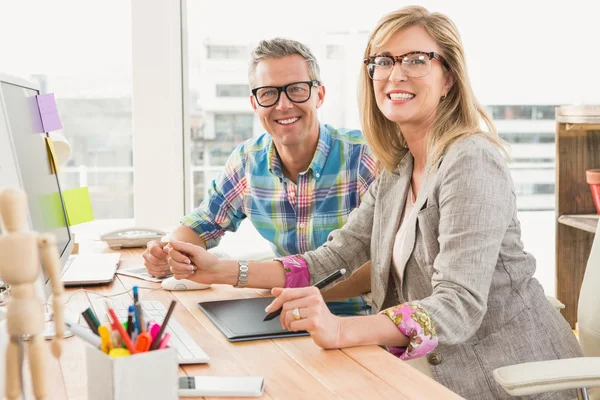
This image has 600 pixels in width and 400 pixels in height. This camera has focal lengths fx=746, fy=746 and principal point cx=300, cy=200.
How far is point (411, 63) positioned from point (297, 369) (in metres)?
0.81

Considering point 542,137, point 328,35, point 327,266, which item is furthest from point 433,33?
point 542,137

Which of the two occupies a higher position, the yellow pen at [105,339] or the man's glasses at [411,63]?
the man's glasses at [411,63]

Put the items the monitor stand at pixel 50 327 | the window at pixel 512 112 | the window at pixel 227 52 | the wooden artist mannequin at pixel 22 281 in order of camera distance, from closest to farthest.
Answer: the wooden artist mannequin at pixel 22 281 < the monitor stand at pixel 50 327 < the window at pixel 227 52 < the window at pixel 512 112

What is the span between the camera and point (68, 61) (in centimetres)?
336

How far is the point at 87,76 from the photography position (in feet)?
11.2

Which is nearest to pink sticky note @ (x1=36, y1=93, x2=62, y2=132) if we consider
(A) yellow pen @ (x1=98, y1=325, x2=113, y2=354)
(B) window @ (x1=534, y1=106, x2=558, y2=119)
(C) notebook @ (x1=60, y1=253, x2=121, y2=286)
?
(C) notebook @ (x1=60, y1=253, x2=121, y2=286)

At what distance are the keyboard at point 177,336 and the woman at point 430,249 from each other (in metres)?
0.15

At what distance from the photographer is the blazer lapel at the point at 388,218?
1676 millimetres

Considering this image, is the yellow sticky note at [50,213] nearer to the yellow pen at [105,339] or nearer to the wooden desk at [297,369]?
the wooden desk at [297,369]

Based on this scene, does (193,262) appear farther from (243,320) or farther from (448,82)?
(448,82)

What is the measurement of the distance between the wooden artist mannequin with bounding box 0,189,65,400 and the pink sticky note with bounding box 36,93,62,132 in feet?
3.07

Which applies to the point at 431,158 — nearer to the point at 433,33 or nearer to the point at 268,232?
the point at 433,33

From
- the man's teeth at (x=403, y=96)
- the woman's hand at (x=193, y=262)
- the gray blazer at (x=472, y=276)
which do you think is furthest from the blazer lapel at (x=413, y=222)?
the woman's hand at (x=193, y=262)

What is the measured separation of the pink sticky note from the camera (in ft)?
5.22
